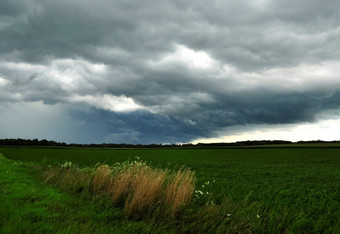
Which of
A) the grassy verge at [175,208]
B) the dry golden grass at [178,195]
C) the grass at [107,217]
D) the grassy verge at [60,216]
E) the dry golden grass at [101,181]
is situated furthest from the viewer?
the dry golden grass at [101,181]

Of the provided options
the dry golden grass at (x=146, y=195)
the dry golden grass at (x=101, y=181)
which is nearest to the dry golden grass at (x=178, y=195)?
the dry golden grass at (x=146, y=195)

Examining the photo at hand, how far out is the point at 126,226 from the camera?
336 inches

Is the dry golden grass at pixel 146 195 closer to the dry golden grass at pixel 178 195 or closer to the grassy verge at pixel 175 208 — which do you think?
the grassy verge at pixel 175 208

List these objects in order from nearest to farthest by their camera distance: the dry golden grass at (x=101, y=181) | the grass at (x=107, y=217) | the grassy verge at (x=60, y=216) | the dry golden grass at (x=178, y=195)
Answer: the grassy verge at (x=60, y=216) < the grass at (x=107, y=217) < the dry golden grass at (x=178, y=195) < the dry golden grass at (x=101, y=181)

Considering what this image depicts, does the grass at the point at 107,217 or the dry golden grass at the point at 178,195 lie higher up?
the dry golden grass at the point at 178,195

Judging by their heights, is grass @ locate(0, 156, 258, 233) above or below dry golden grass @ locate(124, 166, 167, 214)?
below

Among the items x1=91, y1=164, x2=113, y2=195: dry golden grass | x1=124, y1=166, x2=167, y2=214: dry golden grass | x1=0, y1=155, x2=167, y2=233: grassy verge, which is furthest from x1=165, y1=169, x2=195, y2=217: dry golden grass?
x1=91, y1=164, x2=113, y2=195: dry golden grass

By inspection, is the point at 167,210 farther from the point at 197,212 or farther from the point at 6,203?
the point at 6,203

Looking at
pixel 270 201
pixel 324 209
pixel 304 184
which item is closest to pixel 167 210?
pixel 270 201

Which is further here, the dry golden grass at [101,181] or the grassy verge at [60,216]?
the dry golden grass at [101,181]

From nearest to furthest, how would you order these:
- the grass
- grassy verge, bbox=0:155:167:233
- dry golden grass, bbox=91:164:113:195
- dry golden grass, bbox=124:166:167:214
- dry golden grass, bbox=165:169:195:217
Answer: grassy verge, bbox=0:155:167:233
the grass
dry golden grass, bbox=165:169:195:217
dry golden grass, bbox=124:166:167:214
dry golden grass, bbox=91:164:113:195

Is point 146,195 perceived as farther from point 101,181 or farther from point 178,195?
point 101,181

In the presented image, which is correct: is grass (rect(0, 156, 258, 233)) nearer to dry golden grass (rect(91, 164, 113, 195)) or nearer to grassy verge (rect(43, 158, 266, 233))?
grassy verge (rect(43, 158, 266, 233))

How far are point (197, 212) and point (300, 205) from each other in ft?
18.7
